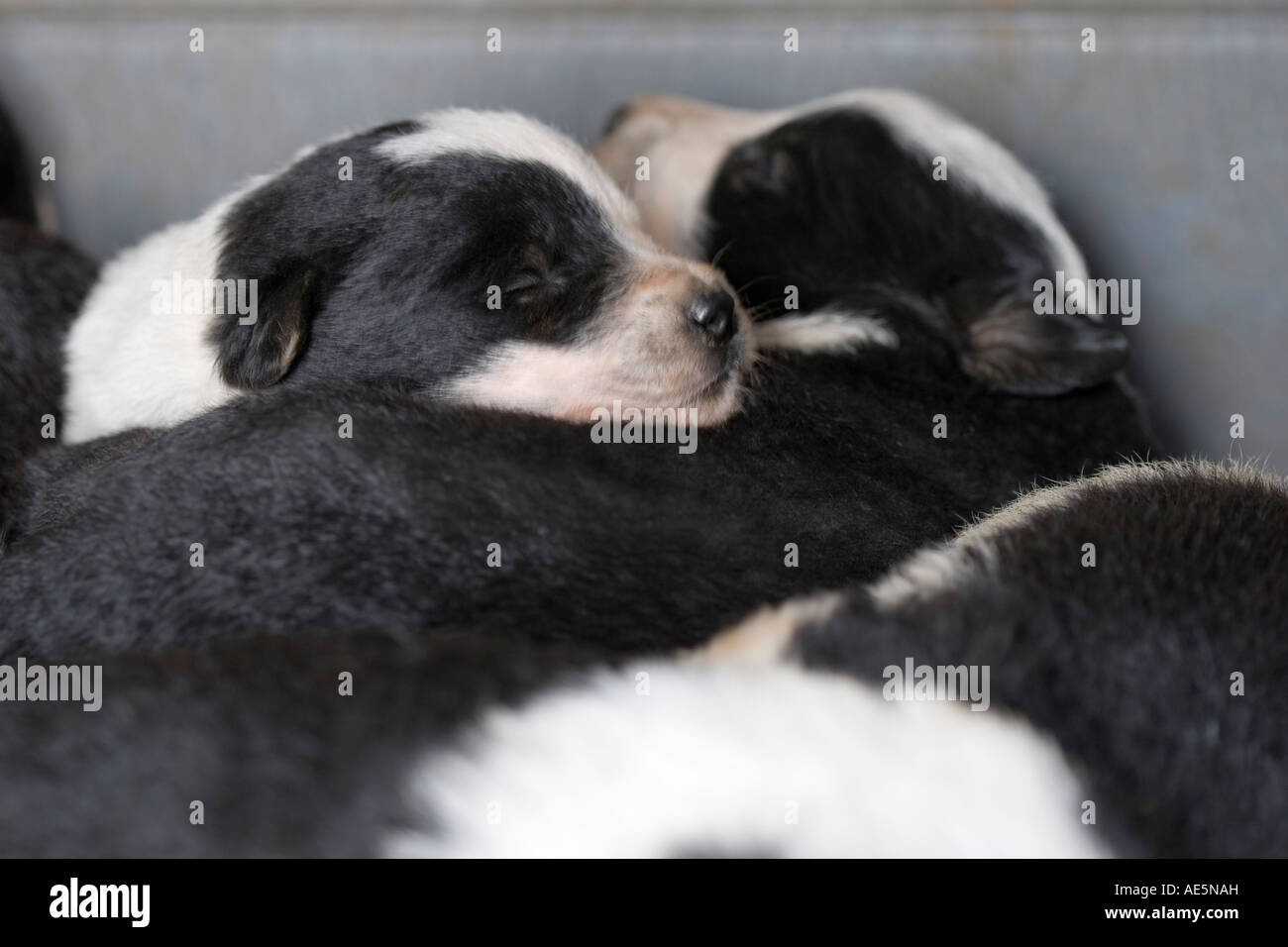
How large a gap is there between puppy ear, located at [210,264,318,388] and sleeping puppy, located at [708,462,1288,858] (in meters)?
0.76

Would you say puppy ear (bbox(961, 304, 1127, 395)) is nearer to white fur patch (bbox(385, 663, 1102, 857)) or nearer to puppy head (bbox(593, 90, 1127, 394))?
puppy head (bbox(593, 90, 1127, 394))

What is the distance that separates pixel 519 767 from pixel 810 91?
1973 millimetres

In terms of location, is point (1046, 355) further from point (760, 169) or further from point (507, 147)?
point (507, 147)

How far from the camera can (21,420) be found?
215 cm

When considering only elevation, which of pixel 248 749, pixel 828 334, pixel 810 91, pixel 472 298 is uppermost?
pixel 810 91

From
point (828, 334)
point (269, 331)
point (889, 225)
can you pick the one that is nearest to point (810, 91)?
point (889, 225)

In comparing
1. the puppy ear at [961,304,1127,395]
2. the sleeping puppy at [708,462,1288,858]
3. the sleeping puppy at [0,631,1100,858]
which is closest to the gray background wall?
the puppy ear at [961,304,1127,395]

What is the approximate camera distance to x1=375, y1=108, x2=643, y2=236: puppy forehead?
1898 millimetres

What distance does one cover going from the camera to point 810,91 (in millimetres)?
2740

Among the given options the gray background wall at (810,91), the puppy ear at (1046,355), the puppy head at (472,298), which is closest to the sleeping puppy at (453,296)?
the puppy head at (472,298)
